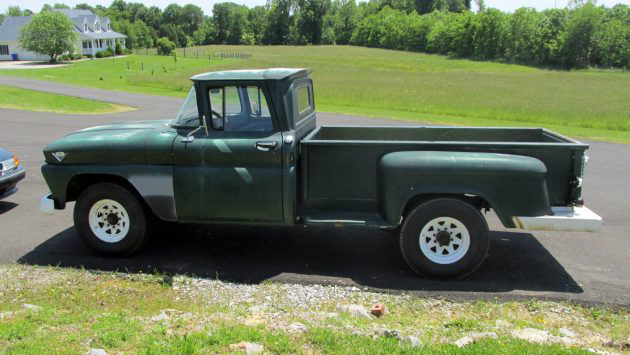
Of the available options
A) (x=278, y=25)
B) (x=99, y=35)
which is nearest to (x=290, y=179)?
(x=99, y=35)

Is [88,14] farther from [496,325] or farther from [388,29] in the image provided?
[496,325]

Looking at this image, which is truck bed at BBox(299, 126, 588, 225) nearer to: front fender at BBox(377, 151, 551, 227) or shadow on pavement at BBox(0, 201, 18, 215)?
front fender at BBox(377, 151, 551, 227)

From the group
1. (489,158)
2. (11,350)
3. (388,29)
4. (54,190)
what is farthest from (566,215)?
(388,29)

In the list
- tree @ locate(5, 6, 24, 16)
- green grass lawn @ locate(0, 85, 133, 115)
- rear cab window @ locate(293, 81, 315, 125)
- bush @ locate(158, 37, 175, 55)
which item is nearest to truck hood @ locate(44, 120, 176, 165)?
rear cab window @ locate(293, 81, 315, 125)

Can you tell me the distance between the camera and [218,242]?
22.9ft

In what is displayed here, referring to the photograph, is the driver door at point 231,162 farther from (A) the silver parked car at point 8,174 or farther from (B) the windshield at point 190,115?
(A) the silver parked car at point 8,174

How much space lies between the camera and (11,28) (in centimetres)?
7950

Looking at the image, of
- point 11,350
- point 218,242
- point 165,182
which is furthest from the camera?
point 218,242

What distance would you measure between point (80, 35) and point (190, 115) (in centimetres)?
8682

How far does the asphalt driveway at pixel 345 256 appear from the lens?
18.3ft

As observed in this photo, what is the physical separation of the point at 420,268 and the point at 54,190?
4.30m

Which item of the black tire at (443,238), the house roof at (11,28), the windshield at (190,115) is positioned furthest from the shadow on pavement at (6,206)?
the house roof at (11,28)

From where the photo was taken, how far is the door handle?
5.72m

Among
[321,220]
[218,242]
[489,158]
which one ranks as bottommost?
[218,242]
